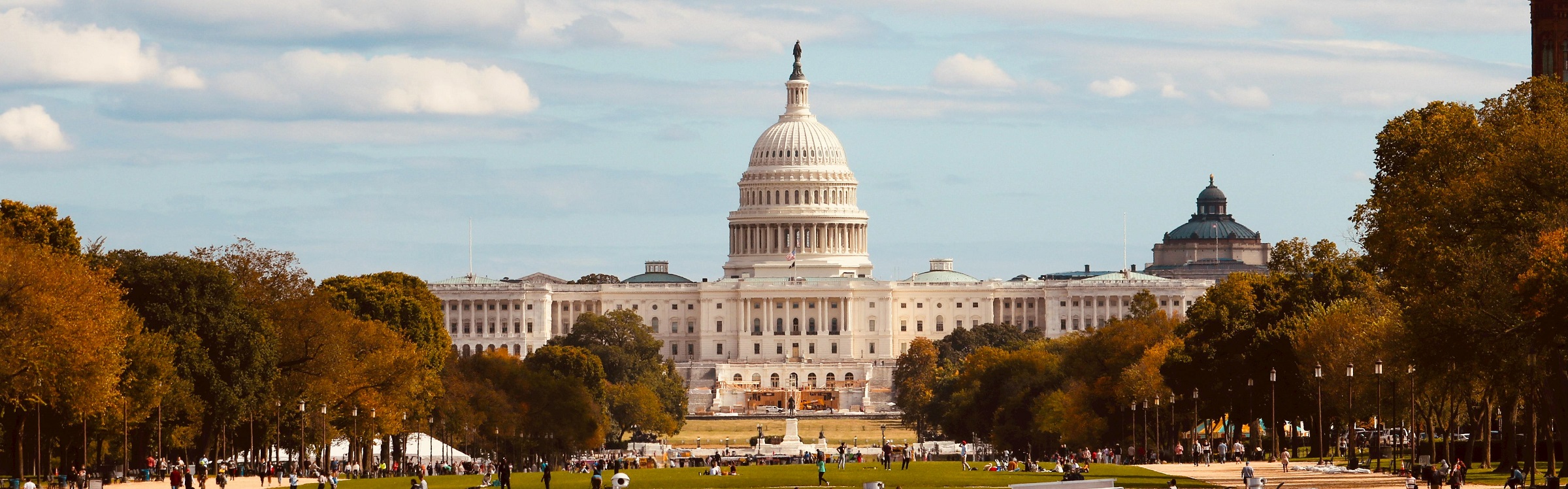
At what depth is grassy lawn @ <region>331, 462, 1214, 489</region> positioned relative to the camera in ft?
208

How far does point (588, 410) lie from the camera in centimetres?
10731

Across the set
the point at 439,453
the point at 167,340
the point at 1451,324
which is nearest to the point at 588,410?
the point at 439,453

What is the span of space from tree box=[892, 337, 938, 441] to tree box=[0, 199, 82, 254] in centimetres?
6225

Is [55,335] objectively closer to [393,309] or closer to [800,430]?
[393,309]

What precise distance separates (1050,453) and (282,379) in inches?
1447

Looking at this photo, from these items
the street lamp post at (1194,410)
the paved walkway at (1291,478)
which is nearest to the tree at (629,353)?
the street lamp post at (1194,410)

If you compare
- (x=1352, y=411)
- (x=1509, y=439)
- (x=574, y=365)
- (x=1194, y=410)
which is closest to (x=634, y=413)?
(x=574, y=365)

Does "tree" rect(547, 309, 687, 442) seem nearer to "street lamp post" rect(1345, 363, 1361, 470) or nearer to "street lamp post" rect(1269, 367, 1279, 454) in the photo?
"street lamp post" rect(1269, 367, 1279, 454)

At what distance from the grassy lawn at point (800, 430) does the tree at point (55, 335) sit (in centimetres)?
7225

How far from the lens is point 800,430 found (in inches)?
5945

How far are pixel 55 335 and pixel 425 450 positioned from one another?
4421 centimetres

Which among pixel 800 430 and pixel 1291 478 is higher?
pixel 800 430

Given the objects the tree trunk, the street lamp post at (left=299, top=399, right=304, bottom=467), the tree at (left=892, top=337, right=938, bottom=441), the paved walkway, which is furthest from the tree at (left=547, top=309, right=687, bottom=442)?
the tree trunk

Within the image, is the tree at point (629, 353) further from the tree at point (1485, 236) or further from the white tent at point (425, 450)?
the tree at point (1485, 236)
